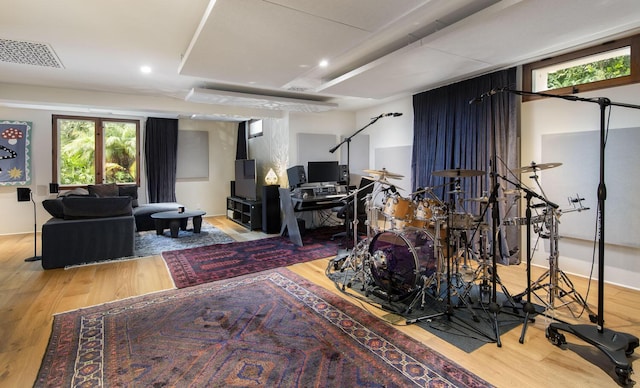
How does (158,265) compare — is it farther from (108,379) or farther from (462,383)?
(462,383)

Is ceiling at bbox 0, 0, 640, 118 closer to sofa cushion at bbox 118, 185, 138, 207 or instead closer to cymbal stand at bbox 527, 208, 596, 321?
cymbal stand at bbox 527, 208, 596, 321

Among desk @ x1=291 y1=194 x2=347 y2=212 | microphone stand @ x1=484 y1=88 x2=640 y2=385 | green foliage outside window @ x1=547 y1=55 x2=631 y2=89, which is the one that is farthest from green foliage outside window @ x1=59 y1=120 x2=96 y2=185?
green foliage outside window @ x1=547 y1=55 x2=631 y2=89

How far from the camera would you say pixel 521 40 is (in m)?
2.89

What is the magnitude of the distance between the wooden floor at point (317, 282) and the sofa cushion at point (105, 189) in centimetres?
188

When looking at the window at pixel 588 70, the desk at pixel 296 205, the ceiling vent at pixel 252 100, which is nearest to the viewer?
the window at pixel 588 70

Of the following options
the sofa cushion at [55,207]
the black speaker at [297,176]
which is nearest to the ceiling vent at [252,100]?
the black speaker at [297,176]

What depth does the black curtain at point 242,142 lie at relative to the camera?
7.82 m

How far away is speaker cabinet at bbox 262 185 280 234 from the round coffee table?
44.4 inches

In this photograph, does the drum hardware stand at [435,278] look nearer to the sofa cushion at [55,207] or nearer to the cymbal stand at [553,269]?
the cymbal stand at [553,269]

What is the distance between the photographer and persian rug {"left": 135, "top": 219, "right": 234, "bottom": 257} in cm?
487

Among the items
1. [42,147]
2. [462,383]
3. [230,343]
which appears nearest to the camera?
[462,383]

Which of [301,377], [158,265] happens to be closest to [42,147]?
[158,265]

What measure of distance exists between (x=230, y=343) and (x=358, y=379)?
3.12ft

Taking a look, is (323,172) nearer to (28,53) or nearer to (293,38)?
(293,38)
